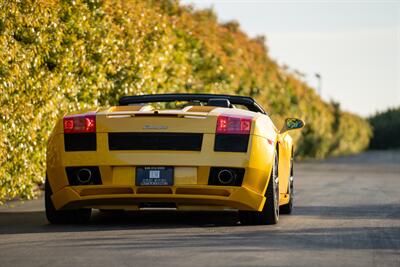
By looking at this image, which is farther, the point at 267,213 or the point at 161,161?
the point at 267,213

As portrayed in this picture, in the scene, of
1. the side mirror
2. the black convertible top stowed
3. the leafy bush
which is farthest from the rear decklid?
the leafy bush

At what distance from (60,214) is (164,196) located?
117 cm

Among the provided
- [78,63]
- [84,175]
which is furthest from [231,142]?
[78,63]

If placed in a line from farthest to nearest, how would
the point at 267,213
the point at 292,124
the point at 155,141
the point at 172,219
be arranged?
the point at 292,124, the point at 172,219, the point at 267,213, the point at 155,141

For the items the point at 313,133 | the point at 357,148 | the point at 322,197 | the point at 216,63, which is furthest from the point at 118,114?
the point at 357,148

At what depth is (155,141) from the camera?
1068 centimetres

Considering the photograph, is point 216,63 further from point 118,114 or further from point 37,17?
point 118,114

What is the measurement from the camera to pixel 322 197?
1588 cm

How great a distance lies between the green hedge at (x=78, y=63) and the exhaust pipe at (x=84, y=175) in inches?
94.0

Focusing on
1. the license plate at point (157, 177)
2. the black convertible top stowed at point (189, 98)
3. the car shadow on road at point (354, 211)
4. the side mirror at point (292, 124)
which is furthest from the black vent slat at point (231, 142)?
the side mirror at point (292, 124)

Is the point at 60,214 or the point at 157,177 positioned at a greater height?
the point at 157,177

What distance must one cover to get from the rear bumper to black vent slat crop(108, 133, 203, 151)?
358 mm

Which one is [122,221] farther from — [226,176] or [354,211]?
[354,211]

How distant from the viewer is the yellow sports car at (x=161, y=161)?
1058 centimetres
